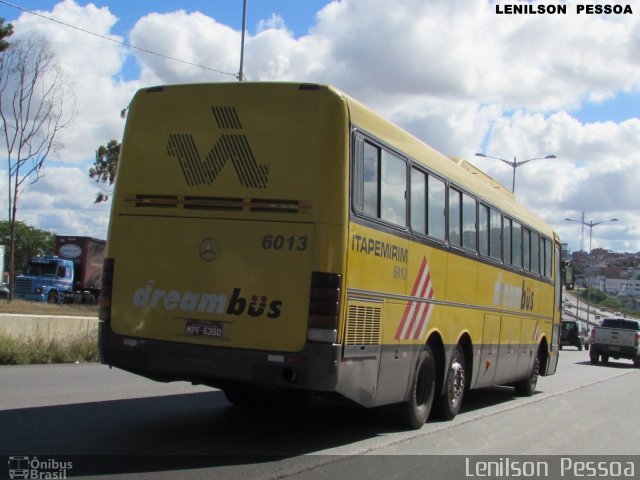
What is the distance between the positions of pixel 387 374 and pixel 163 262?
262cm

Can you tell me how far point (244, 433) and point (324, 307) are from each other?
2.28 meters

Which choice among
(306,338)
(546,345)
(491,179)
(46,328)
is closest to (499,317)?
(491,179)

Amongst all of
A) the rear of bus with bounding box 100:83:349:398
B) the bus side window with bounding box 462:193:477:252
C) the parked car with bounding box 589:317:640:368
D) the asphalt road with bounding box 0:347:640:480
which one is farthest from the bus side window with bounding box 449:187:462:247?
the parked car with bounding box 589:317:640:368

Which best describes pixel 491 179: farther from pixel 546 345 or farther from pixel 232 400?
pixel 232 400

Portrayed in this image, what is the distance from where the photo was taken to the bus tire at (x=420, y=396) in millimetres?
8953

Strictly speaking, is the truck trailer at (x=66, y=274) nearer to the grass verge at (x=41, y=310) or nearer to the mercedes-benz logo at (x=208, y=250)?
the grass verge at (x=41, y=310)

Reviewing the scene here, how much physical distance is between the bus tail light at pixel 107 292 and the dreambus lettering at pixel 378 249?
8.38 ft

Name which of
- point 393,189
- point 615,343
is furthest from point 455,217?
point 615,343

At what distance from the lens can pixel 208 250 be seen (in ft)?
24.4

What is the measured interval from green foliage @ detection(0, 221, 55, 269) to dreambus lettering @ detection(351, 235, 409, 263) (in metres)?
93.7

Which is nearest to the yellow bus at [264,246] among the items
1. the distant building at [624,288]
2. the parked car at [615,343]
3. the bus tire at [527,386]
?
the bus tire at [527,386]

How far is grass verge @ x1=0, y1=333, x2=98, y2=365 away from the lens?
14.2 meters

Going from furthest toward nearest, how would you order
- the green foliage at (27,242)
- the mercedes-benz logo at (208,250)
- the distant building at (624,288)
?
the distant building at (624,288), the green foliage at (27,242), the mercedes-benz logo at (208,250)

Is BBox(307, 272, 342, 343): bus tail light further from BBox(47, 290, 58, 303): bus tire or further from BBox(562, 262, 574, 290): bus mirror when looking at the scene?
BBox(47, 290, 58, 303): bus tire
